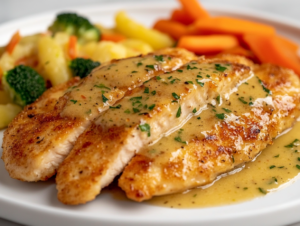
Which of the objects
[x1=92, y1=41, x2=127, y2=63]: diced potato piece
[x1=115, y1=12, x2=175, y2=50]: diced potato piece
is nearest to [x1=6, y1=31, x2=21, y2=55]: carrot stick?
[x1=92, y1=41, x2=127, y2=63]: diced potato piece

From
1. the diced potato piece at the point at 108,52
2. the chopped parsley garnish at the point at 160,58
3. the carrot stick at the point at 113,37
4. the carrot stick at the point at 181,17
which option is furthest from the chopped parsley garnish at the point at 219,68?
the carrot stick at the point at 181,17

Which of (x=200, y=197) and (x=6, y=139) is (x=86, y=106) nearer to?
(x=6, y=139)

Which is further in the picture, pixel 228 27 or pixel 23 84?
pixel 228 27

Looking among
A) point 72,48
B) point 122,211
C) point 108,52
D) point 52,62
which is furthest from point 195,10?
point 122,211

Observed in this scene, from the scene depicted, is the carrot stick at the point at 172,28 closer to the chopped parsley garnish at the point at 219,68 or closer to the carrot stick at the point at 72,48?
the carrot stick at the point at 72,48

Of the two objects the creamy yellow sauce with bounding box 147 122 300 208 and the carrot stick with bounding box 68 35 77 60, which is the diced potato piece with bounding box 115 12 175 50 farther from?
the creamy yellow sauce with bounding box 147 122 300 208

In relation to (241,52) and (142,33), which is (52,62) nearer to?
(142,33)

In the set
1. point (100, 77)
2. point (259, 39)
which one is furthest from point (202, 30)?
point (100, 77)
